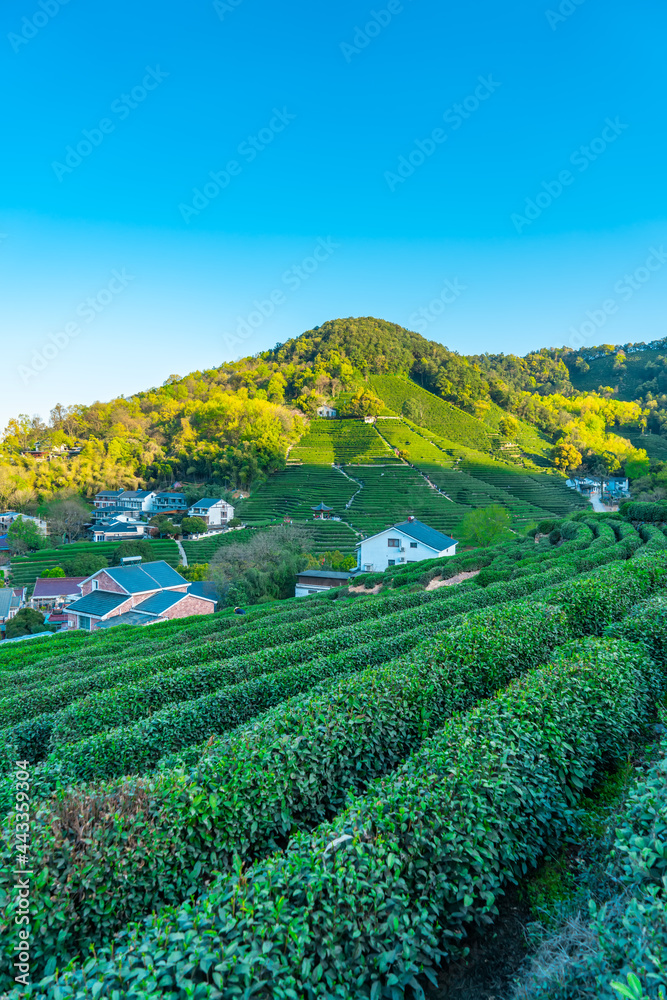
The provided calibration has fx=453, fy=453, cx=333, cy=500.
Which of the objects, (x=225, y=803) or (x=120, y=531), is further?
(x=120, y=531)

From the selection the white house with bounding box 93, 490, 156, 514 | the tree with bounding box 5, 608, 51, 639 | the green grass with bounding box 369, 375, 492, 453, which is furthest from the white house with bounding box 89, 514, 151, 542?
the green grass with bounding box 369, 375, 492, 453

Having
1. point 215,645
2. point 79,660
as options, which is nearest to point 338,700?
point 215,645

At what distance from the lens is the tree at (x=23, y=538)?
178 ft

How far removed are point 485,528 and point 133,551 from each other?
124 feet

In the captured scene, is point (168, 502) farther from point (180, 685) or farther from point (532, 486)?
point (180, 685)

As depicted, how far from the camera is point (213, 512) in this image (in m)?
66.8

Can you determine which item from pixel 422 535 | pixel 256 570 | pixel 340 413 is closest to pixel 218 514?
pixel 256 570

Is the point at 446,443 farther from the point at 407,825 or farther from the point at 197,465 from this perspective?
the point at 407,825

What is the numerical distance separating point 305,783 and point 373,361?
425 ft

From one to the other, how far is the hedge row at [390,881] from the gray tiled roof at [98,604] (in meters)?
30.7

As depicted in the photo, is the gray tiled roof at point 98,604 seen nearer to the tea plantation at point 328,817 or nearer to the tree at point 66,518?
the tea plantation at point 328,817

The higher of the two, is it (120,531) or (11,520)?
(11,520)

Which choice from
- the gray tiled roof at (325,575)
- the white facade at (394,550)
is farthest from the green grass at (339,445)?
the gray tiled roof at (325,575)

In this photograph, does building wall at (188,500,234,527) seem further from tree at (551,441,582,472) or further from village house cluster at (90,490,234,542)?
tree at (551,441,582,472)
